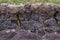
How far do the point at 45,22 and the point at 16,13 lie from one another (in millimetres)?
352

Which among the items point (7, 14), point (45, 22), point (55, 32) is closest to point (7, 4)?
point (7, 14)

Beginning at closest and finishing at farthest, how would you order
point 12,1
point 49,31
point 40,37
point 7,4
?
1. point 40,37
2. point 49,31
3. point 7,4
4. point 12,1

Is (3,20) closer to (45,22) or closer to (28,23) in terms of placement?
(28,23)

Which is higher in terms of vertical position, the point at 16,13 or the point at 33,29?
the point at 16,13

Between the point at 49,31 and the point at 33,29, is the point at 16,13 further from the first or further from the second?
the point at 49,31

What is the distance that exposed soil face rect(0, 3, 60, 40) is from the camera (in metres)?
2.22

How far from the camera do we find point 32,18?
2.26 meters

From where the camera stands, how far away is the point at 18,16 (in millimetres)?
2311

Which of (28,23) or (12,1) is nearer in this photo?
(28,23)

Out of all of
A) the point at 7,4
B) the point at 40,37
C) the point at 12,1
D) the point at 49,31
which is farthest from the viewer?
the point at 12,1

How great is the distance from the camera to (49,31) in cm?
220

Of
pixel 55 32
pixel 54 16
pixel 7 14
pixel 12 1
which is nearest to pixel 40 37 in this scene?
pixel 55 32

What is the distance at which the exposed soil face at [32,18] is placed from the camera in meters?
2.22

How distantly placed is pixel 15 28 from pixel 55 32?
0.45 meters
